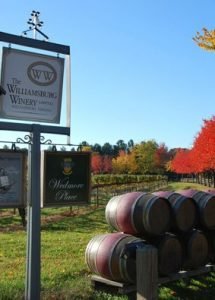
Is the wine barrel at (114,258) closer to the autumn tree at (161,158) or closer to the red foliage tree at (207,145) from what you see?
the red foliage tree at (207,145)

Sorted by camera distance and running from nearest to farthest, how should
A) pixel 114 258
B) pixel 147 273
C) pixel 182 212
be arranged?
pixel 147 273
pixel 114 258
pixel 182 212

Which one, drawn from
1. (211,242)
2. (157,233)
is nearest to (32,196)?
(157,233)

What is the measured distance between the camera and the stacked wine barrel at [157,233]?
6.47m

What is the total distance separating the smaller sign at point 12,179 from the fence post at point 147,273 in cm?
145

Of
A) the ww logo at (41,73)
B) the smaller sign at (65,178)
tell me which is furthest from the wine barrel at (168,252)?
the ww logo at (41,73)

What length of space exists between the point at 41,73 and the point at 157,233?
261 centimetres

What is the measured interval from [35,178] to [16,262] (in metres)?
4.62

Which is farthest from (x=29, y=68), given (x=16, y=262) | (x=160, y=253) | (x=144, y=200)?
(x=16, y=262)

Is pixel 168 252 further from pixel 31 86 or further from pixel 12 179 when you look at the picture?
pixel 31 86

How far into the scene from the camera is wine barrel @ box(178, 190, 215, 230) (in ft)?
Answer: 24.3

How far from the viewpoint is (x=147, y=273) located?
4719 mm

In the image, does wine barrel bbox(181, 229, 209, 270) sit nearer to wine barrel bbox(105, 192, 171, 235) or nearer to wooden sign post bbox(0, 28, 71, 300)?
wine barrel bbox(105, 192, 171, 235)

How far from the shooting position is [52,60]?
5730 mm

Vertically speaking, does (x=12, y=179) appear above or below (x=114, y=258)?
above
